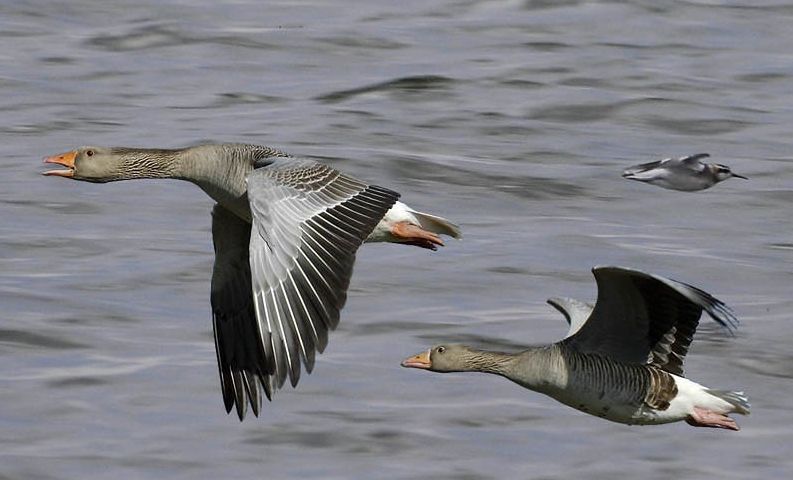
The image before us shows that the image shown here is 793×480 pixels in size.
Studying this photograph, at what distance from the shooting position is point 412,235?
11.0m

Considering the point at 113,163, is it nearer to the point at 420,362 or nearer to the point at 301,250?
the point at 301,250

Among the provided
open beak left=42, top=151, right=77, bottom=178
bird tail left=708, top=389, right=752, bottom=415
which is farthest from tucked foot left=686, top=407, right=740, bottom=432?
open beak left=42, top=151, right=77, bottom=178

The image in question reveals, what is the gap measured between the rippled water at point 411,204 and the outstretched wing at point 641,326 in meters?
1.63

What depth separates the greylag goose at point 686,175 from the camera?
12.8m

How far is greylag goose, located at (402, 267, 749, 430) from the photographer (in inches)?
416

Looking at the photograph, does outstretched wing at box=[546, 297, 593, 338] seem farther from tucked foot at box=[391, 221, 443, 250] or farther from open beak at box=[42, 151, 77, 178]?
open beak at box=[42, 151, 77, 178]

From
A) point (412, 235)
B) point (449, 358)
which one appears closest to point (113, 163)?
point (412, 235)

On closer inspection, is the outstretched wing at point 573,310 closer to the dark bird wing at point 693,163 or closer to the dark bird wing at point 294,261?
the dark bird wing at point 294,261

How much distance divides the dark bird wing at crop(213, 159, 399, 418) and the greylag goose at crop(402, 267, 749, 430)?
3.42 feet

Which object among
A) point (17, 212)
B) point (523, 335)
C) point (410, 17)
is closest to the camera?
point (523, 335)

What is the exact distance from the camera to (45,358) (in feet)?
45.2

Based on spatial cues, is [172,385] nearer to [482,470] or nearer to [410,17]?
[482,470]

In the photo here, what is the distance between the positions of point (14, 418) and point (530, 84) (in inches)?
457

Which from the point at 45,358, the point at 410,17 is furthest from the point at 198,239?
the point at 410,17
